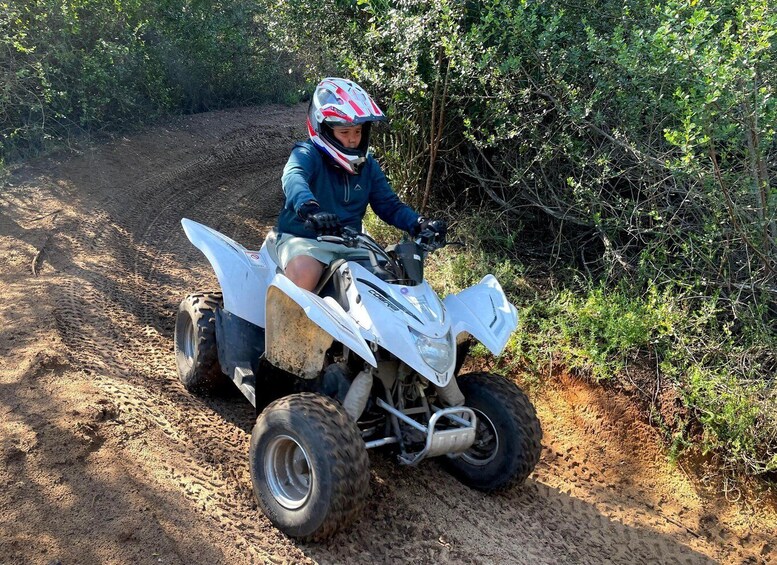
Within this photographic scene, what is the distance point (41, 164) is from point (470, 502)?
704cm

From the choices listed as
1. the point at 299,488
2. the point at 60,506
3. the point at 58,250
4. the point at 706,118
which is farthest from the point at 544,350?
the point at 58,250

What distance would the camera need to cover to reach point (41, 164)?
840cm

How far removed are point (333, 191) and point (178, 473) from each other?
6.44ft

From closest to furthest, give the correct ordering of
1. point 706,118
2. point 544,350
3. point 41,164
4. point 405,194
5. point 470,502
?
point 470,502 → point 706,118 → point 544,350 → point 405,194 → point 41,164

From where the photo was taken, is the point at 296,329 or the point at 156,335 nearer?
the point at 296,329

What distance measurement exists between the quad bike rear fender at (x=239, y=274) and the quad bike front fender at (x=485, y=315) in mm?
1191

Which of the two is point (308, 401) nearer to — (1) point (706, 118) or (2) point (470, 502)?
(2) point (470, 502)

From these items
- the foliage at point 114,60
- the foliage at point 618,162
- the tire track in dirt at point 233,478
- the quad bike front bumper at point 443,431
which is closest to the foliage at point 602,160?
the foliage at point 618,162

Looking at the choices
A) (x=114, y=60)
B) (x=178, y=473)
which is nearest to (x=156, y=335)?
(x=178, y=473)

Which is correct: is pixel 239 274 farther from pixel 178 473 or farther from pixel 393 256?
pixel 178 473

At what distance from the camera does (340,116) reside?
4.10 m

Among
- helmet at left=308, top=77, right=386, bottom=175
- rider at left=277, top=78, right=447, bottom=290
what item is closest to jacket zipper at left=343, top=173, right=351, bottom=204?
rider at left=277, top=78, right=447, bottom=290

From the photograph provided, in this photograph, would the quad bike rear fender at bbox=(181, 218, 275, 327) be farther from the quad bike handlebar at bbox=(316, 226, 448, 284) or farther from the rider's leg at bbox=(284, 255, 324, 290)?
the quad bike handlebar at bbox=(316, 226, 448, 284)

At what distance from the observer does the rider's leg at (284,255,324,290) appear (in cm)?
396
